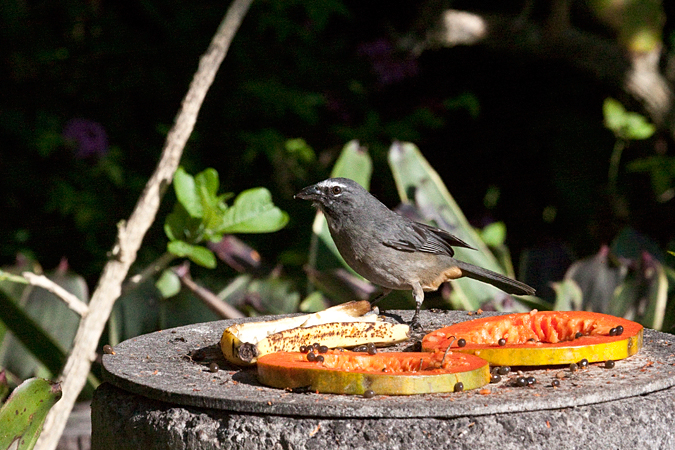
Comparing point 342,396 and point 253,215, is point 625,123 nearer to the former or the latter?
point 253,215

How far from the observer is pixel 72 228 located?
5496mm

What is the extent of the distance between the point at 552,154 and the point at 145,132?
→ 9.75ft

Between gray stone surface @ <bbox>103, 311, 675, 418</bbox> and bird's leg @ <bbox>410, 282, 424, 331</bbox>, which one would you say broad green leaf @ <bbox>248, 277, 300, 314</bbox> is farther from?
gray stone surface @ <bbox>103, 311, 675, 418</bbox>

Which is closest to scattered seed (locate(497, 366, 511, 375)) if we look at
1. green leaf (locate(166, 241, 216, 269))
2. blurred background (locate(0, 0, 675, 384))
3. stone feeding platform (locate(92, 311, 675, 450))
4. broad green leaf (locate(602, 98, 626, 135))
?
stone feeding platform (locate(92, 311, 675, 450))

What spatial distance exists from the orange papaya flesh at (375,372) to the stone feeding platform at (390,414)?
3 centimetres

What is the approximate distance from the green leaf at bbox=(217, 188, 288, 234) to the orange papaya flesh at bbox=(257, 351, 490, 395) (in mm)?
917

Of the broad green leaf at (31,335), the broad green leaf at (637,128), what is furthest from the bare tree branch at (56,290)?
the broad green leaf at (637,128)

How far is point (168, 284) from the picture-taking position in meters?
3.68

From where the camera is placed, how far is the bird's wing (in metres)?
2.82

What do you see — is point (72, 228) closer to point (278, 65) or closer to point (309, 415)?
point (278, 65)

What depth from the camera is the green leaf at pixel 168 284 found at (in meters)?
3.62

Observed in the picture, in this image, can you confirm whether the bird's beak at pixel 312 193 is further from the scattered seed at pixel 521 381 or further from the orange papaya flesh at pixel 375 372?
the scattered seed at pixel 521 381

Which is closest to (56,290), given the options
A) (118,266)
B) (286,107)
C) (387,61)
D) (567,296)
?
(118,266)

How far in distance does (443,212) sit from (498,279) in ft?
3.85
